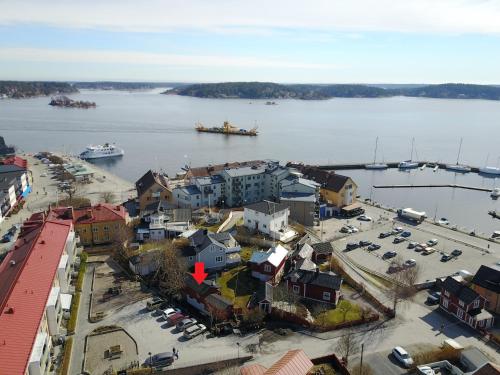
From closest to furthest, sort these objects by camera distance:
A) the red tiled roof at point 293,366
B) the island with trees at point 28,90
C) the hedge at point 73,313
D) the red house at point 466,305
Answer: the red tiled roof at point 293,366 < the hedge at point 73,313 < the red house at point 466,305 < the island with trees at point 28,90

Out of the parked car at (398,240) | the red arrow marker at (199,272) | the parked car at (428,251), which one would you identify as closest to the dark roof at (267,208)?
the red arrow marker at (199,272)

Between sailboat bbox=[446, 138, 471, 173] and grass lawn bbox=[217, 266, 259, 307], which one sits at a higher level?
grass lawn bbox=[217, 266, 259, 307]

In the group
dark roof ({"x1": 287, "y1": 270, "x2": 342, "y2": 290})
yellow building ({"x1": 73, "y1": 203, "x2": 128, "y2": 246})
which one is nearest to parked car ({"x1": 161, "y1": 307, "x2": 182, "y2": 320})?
dark roof ({"x1": 287, "y1": 270, "x2": 342, "y2": 290})

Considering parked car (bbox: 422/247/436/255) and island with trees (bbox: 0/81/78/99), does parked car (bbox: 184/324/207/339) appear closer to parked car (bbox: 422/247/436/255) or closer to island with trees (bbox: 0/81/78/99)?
parked car (bbox: 422/247/436/255)

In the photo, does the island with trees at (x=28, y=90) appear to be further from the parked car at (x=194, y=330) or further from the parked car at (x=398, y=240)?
the parked car at (x=194, y=330)

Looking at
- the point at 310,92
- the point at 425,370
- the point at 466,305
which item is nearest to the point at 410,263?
the point at 466,305

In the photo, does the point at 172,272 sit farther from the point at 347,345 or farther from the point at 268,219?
the point at 347,345

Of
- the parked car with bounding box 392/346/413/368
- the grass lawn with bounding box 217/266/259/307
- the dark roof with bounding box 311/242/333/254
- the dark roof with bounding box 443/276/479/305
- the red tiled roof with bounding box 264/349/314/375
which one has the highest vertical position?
the red tiled roof with bounding box 264/349/314/375
